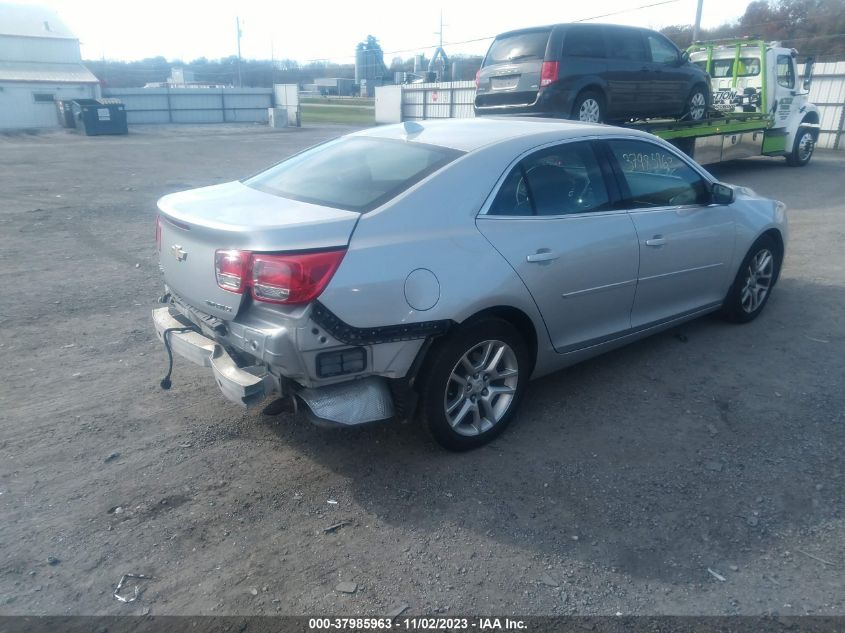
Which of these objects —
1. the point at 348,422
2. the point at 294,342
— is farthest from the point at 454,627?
the point at 294,342

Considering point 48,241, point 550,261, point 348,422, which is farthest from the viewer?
point 48,241

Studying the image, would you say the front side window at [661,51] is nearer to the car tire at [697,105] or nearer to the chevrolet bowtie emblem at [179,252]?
the car tire at [697,105]

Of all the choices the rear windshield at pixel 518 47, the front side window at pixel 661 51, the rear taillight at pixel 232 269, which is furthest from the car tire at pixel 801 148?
the rear taillight at pixel 232 269

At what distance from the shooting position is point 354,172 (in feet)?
13.3

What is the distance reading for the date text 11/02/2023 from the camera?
266 centimetres

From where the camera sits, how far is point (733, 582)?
2.89m

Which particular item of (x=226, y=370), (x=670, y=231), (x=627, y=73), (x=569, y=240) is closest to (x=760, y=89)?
(x=627, y=73)

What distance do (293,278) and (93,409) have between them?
80.4 inches

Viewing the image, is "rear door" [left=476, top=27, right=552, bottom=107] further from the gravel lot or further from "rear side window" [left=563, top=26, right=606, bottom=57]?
the gravel lot

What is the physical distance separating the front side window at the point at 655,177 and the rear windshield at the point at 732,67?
1201 centimetres

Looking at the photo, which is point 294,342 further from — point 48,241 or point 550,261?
point 48,241

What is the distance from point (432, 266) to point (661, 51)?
1071 cm

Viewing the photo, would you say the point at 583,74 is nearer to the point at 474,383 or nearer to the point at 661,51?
the point at 661,51

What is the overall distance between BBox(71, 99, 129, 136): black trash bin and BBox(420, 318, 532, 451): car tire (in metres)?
32.9
